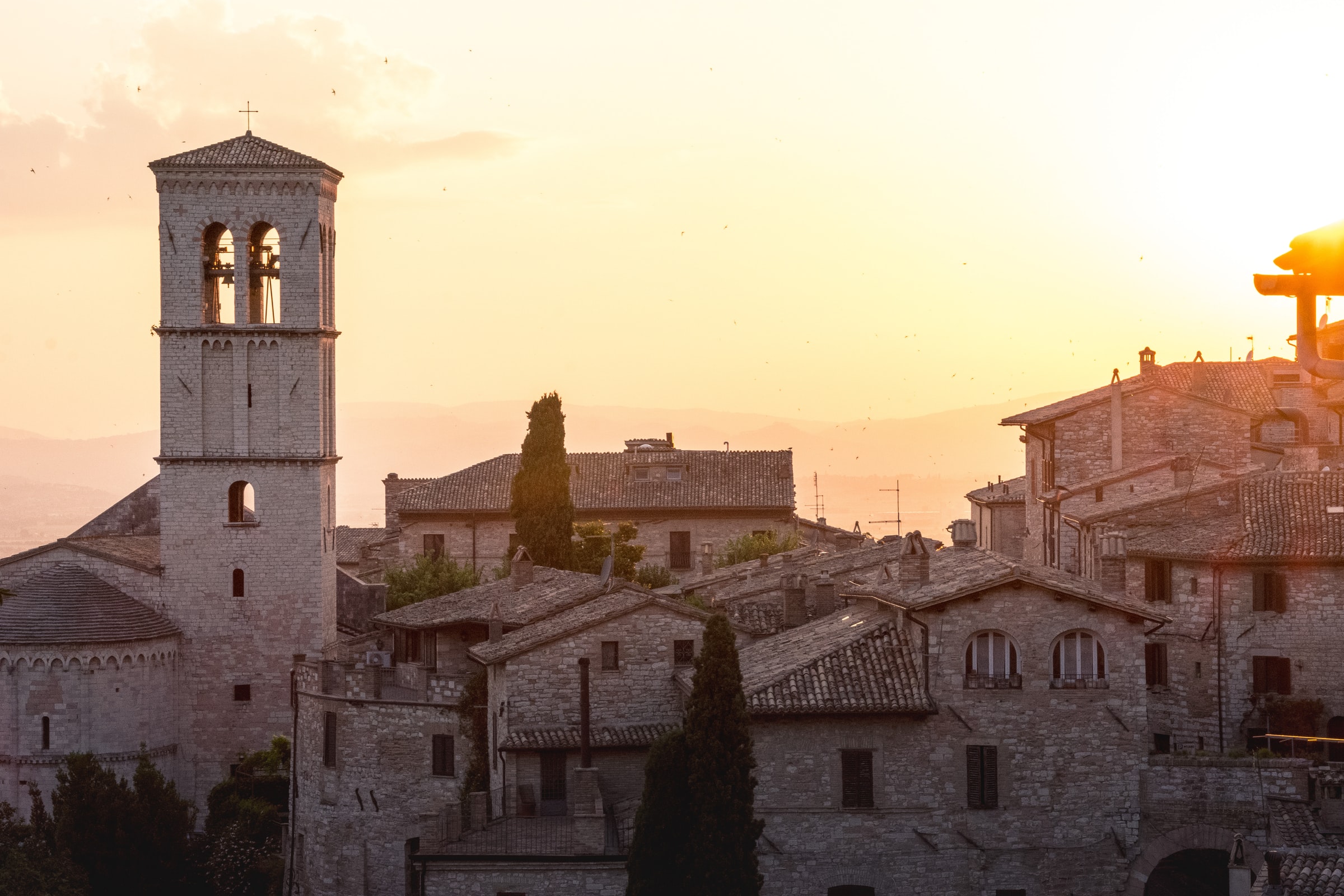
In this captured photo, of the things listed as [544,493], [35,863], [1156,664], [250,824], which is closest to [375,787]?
[35,863]

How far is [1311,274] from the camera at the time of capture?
31.7 ft

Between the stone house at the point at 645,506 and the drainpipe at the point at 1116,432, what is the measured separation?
24.5 meters

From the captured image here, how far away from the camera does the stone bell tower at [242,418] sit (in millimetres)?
52250

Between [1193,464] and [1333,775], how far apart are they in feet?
50.7

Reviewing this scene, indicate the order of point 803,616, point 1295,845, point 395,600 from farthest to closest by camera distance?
point 395,600, point 803,616, point 1295,845

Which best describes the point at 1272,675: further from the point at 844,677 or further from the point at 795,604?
the point at 795,604

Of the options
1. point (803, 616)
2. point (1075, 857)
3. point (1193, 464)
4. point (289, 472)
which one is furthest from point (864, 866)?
point (289, 472)

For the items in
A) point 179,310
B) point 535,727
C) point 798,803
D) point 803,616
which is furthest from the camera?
point 179,310

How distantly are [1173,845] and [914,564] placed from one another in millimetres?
7505

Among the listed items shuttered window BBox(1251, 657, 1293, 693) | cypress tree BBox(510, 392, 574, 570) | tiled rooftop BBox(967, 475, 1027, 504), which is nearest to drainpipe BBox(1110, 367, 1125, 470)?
tiled rooftop BBox(967, 475, 1027, 504)

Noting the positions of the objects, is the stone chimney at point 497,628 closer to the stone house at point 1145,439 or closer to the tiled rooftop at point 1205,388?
the stone house at point 1145,439

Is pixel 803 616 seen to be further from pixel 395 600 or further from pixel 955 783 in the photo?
pixel 395 600

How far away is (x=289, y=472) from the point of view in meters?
52.6

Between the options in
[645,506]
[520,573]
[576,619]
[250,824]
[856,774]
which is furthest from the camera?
[645,506]
